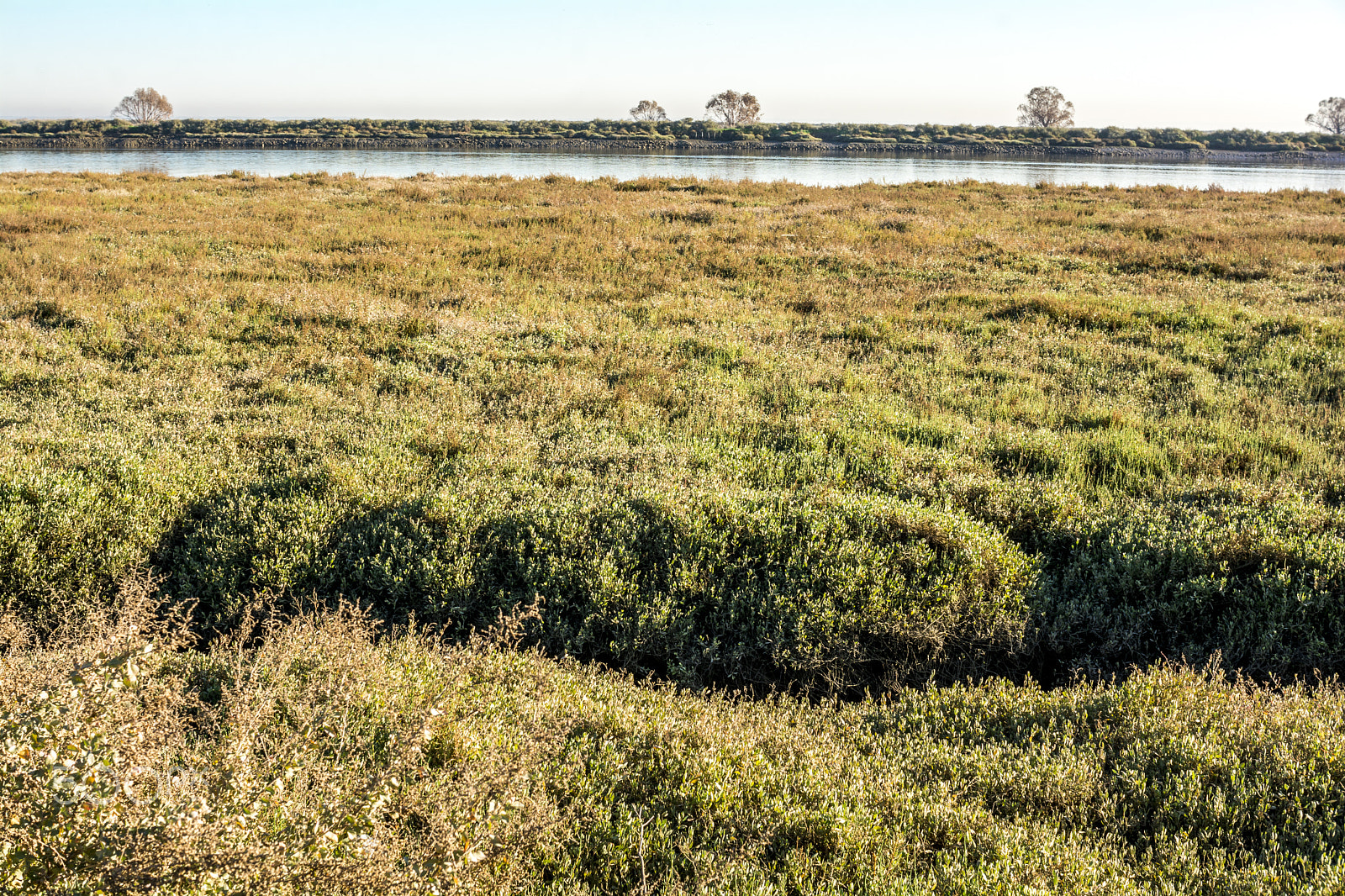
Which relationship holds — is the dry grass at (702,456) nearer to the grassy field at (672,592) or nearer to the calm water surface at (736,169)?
the grassy field at (672,592)

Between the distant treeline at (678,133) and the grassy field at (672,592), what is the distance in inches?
4682

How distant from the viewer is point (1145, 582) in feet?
20.3

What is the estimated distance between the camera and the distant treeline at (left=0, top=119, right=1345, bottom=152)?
111769 millimetres

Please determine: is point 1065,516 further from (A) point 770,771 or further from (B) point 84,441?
(B) point 84,441

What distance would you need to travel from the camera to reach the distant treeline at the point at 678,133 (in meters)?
112

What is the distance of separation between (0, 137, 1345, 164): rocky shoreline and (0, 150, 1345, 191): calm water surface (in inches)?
716

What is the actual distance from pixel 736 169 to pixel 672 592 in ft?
204

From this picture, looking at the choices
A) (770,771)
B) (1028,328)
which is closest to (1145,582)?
(770,771)

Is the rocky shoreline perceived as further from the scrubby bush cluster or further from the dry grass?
the scrubby bush cluster

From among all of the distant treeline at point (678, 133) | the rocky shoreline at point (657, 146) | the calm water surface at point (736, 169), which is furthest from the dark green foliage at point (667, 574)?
the distant treeline at point (678, 133)

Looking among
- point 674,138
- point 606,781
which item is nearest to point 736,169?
point 606,781

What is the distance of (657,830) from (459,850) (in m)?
1.06

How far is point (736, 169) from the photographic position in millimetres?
62812

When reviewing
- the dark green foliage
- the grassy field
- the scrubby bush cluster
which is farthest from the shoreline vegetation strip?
the scrubby bush cluster
